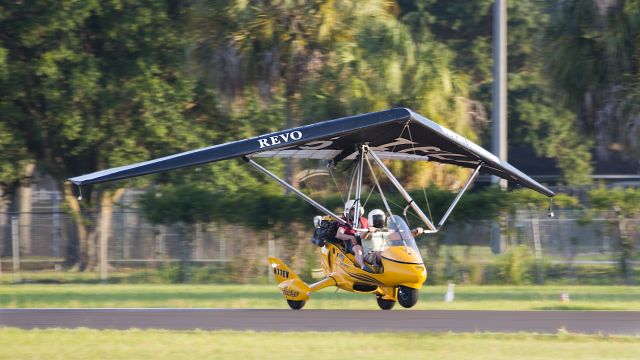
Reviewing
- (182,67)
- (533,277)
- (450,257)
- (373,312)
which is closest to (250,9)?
(182,67)

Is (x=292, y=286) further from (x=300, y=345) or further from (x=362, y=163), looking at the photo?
(x=300, y=345)

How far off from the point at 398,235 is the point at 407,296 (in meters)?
1.05

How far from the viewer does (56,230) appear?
32219mm

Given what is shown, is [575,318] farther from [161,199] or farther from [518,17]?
[518,17]

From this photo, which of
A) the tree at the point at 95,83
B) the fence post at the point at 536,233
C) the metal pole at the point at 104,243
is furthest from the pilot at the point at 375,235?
the tree at the point at 95,83

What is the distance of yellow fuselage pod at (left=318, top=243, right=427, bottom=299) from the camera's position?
16.8 meters

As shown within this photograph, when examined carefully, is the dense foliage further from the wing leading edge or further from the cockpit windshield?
the cockpit windshield

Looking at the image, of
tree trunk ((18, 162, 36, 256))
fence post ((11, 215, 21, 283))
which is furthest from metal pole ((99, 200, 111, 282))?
fence post ((11, 215, 21, 283))

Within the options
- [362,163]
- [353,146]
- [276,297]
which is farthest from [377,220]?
[276,297]

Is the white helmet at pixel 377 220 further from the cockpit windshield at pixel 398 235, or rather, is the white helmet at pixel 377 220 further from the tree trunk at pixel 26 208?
the tree trunk at pixel 26 208

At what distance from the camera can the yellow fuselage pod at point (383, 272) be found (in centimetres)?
1680

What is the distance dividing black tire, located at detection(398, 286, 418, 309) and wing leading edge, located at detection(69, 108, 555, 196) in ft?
8.51

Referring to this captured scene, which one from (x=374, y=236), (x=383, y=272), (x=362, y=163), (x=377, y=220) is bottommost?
(x=383, y=272)

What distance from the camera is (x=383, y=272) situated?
1703 centimetres
